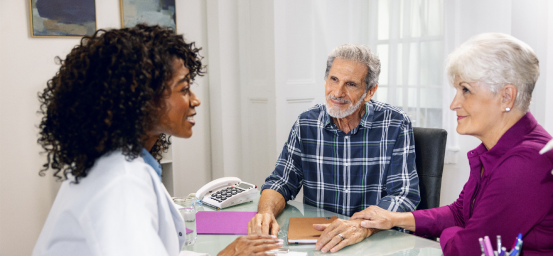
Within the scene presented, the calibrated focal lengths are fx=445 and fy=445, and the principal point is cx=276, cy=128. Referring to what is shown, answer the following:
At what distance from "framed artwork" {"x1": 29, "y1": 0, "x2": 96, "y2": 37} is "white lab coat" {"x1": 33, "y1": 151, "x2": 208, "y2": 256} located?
2491 mm

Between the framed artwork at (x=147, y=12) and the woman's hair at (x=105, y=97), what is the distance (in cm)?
251

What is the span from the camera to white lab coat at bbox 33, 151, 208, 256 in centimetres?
81

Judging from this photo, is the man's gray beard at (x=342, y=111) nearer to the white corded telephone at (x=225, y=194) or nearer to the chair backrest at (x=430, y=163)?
the chair backrest at (x=430, y=163)

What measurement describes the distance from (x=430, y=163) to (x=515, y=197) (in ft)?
2.52

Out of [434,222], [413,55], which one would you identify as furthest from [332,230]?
[413,55]

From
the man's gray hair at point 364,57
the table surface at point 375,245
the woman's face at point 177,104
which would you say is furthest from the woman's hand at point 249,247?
the man's gray hair at point 364,57

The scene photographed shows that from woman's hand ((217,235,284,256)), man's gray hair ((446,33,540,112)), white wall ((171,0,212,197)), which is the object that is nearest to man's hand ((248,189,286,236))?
woman's hand ((217,235,284,256))

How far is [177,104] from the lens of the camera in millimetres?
1034

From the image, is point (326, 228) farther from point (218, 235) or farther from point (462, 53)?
point (462, 53)

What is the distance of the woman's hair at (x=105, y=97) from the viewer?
899mm

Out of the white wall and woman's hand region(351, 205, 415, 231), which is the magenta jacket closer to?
woman's hand region(351, 205, 415, 231)

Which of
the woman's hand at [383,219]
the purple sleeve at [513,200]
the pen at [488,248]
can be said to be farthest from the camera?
the woman's hand at [383,219]

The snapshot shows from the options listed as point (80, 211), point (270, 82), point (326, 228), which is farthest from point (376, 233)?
point (270, 82)

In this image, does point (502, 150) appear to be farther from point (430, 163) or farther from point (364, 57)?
point (364, 57)
